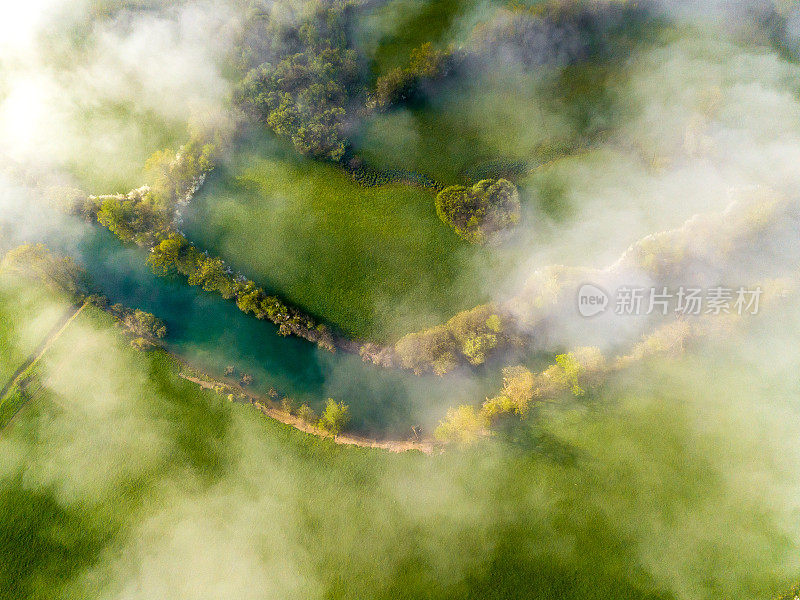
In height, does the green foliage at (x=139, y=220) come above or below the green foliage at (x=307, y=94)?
below

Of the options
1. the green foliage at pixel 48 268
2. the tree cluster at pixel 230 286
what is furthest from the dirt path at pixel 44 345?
the tree cluster at pixel 230 286

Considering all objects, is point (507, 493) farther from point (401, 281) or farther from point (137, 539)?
point (137, 539)

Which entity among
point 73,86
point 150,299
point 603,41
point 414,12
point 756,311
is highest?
point 603,41

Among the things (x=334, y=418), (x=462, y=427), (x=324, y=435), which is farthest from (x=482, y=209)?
(x=324, y=435)

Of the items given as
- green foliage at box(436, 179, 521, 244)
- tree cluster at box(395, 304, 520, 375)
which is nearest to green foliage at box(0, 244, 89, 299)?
tree cluster at box(395, 304, 520, 375)

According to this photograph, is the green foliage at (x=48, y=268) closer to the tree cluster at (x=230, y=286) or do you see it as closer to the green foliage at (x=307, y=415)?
the tree cluster at (x=230, y=286)

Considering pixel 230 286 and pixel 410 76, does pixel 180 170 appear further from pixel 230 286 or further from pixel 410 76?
pixel 410 76

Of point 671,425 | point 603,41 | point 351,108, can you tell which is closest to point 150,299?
point 351,108
